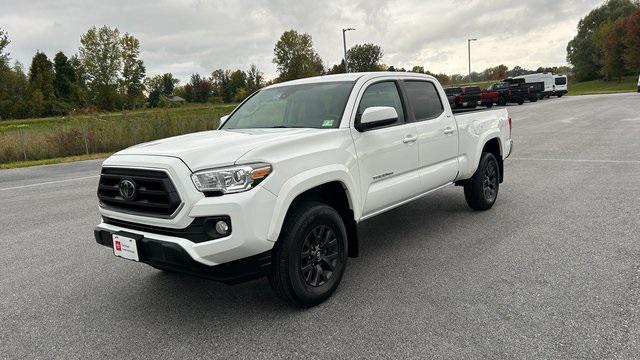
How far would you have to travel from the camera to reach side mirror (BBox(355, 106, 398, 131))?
4102 mm

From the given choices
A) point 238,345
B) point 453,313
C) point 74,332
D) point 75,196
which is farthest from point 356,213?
point 75,196

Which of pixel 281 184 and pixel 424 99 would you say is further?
pixel 424 99

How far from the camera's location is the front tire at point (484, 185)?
628cm

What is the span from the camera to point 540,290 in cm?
388

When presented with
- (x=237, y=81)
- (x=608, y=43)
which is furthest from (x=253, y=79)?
(x=608, y=43)

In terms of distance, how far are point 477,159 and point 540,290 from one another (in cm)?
253

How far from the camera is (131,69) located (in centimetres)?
7038

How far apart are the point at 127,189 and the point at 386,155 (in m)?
2.28

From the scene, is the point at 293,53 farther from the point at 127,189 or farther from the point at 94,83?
the point at 127,189

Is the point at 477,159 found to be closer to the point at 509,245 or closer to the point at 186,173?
the point at 509,245

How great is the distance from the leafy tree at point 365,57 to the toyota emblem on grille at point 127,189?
275 ft

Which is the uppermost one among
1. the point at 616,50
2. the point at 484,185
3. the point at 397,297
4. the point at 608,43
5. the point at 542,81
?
the point at 608,43

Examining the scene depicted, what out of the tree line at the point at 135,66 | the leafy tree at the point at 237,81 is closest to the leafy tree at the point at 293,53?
the tree line at the point at 135,66

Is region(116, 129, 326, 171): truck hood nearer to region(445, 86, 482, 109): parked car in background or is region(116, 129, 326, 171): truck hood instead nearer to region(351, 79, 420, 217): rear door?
region(351, 79, 420, 217): rear door
